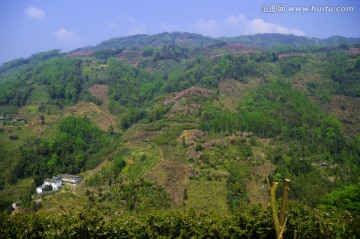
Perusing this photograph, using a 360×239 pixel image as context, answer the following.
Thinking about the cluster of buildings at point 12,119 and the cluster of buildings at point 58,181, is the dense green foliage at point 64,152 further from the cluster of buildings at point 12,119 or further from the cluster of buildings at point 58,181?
the cluster of buildings at point 12,119

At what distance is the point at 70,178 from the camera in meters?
40.6

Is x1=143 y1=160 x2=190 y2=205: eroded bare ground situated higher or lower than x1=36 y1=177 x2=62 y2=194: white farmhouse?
higher

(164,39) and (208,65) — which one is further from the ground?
(164,39)

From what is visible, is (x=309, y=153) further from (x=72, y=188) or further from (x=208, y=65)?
(x=208, y=65)

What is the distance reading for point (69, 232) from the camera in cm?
1551

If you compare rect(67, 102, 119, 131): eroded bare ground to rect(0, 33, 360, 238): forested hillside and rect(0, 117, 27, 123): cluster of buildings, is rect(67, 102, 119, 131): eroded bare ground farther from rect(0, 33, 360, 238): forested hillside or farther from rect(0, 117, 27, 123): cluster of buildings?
rect(0, 117, 27, 123): cluster of buildings

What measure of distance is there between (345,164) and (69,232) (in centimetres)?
3638

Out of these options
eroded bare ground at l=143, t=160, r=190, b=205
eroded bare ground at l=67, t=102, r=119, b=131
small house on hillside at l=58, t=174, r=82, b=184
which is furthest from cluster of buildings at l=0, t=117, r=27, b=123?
eroded bare ground at l=143, t=160, r=190, b=205

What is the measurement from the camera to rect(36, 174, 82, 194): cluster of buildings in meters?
38.5

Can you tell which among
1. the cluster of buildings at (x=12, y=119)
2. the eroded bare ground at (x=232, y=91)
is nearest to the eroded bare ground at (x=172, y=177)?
the eroded bare ground at (x=232, y=91)

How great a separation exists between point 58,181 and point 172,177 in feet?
57.1

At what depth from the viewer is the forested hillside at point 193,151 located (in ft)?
56.9

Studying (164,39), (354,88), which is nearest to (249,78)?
(354,88)

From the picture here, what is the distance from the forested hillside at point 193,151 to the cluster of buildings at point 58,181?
1345 mm
